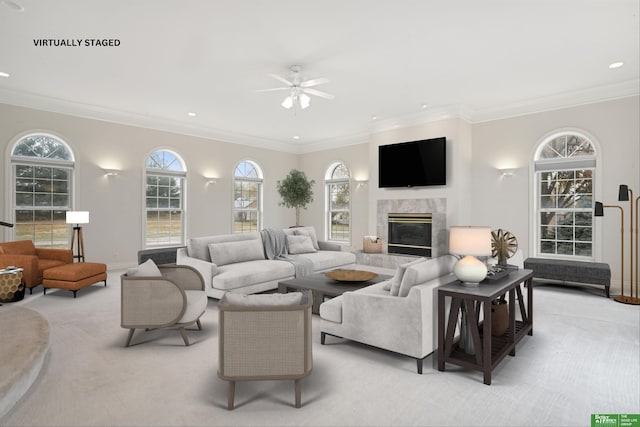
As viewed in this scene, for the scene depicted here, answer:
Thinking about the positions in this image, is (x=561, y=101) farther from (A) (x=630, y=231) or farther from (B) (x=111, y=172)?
(B) (x=111, y=172)

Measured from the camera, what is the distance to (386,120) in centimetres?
726

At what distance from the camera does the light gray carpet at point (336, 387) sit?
6.52 ft

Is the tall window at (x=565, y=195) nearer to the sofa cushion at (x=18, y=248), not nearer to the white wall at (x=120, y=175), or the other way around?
the white wall at (x=120, y=175)

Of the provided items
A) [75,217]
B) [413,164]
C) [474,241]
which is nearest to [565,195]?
[413,164]

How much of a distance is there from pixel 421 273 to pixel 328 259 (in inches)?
119

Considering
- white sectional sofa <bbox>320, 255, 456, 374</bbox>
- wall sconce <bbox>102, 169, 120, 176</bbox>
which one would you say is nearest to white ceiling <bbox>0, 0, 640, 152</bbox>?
wall sconce <bbox>102, 169, 120, 176</bbox>

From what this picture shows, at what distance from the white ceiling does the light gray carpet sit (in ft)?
10.2

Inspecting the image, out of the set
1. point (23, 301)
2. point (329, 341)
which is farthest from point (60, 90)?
point (329, 341)

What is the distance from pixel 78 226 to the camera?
18.9 feet

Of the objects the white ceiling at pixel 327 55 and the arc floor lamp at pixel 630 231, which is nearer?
the white ceiling at pixel 327 55

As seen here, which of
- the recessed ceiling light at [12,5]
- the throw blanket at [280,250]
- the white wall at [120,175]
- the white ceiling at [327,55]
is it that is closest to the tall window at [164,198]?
the white wall at [120,175]

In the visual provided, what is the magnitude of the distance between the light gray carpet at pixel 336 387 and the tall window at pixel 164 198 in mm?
3997

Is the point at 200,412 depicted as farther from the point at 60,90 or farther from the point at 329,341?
the point at 60,90

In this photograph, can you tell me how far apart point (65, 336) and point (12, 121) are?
4.32 meters
